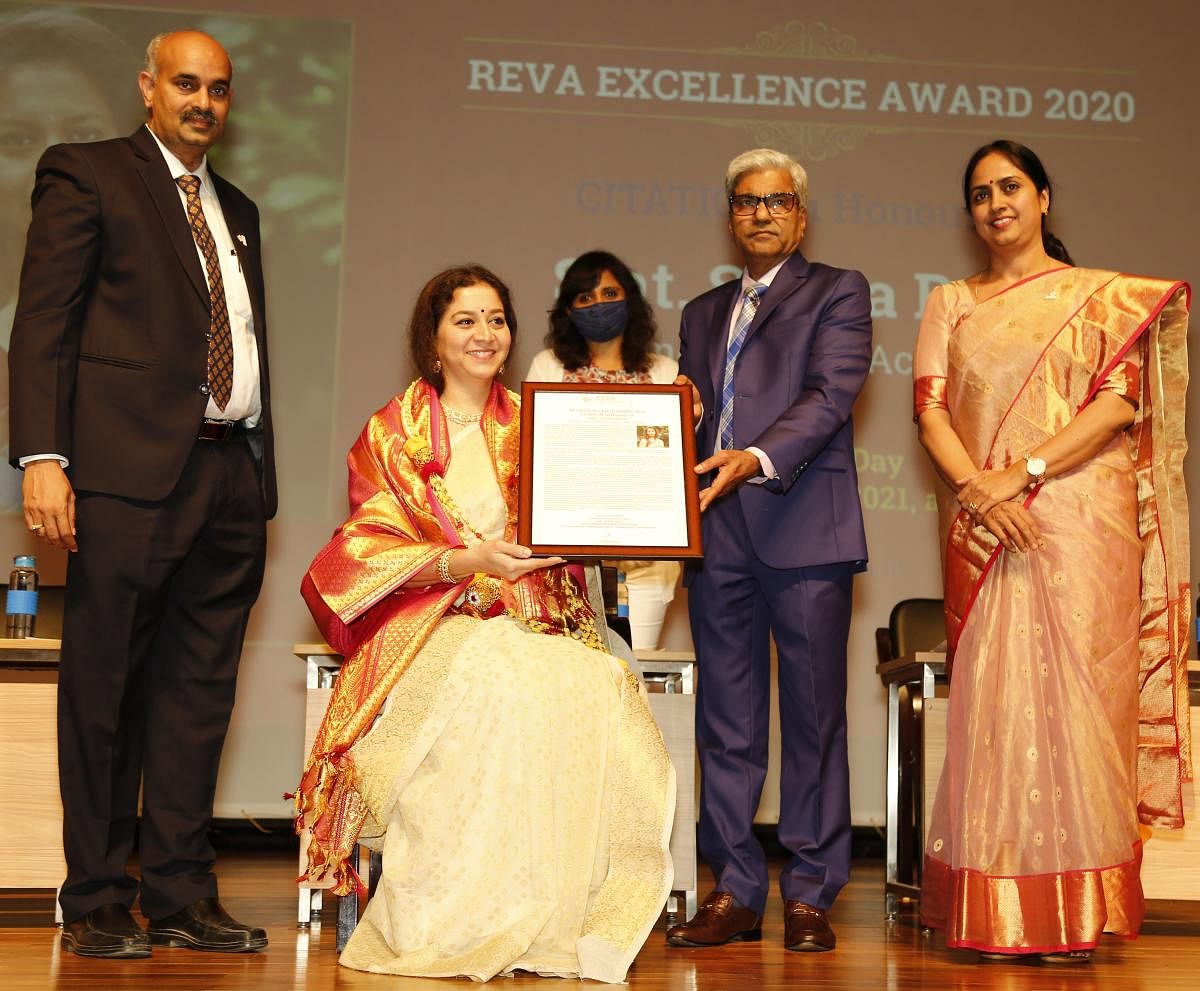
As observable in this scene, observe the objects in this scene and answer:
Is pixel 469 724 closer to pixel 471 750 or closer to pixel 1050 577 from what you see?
pixel 471 750

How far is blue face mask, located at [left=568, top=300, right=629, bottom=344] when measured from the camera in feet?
13.8

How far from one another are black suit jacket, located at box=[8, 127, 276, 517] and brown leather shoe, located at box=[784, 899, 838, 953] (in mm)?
1609

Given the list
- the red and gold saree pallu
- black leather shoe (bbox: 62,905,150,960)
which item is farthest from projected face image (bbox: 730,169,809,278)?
black leather shoe (bbox: 62,905,150,960)

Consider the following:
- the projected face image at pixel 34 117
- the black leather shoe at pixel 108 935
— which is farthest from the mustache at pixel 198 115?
the projected face image at pixel 34 117

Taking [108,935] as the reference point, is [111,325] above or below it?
above

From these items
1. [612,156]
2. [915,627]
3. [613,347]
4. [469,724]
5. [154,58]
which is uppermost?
[612,156]

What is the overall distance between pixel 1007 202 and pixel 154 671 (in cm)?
218

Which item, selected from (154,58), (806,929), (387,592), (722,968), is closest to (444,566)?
(387,592)

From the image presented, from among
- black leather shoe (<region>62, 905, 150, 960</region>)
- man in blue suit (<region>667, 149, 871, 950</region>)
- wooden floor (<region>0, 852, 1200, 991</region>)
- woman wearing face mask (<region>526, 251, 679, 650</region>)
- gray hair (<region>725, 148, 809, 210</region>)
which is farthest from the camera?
woman wearing face mask (<region>526, 251, 679, 650</region>)

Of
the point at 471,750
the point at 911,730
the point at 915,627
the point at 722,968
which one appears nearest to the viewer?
the point at 471,750

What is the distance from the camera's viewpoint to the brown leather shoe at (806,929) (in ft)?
9.89

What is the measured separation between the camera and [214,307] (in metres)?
3.03

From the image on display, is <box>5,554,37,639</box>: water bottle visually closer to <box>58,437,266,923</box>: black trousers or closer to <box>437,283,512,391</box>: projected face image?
<box>58,437,266,923</box>: black trousers

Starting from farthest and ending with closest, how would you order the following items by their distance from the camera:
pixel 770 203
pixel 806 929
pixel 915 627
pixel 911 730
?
pixel 915 627 < pixel 911 730 < pixel 770 203 < pixel 806 929
